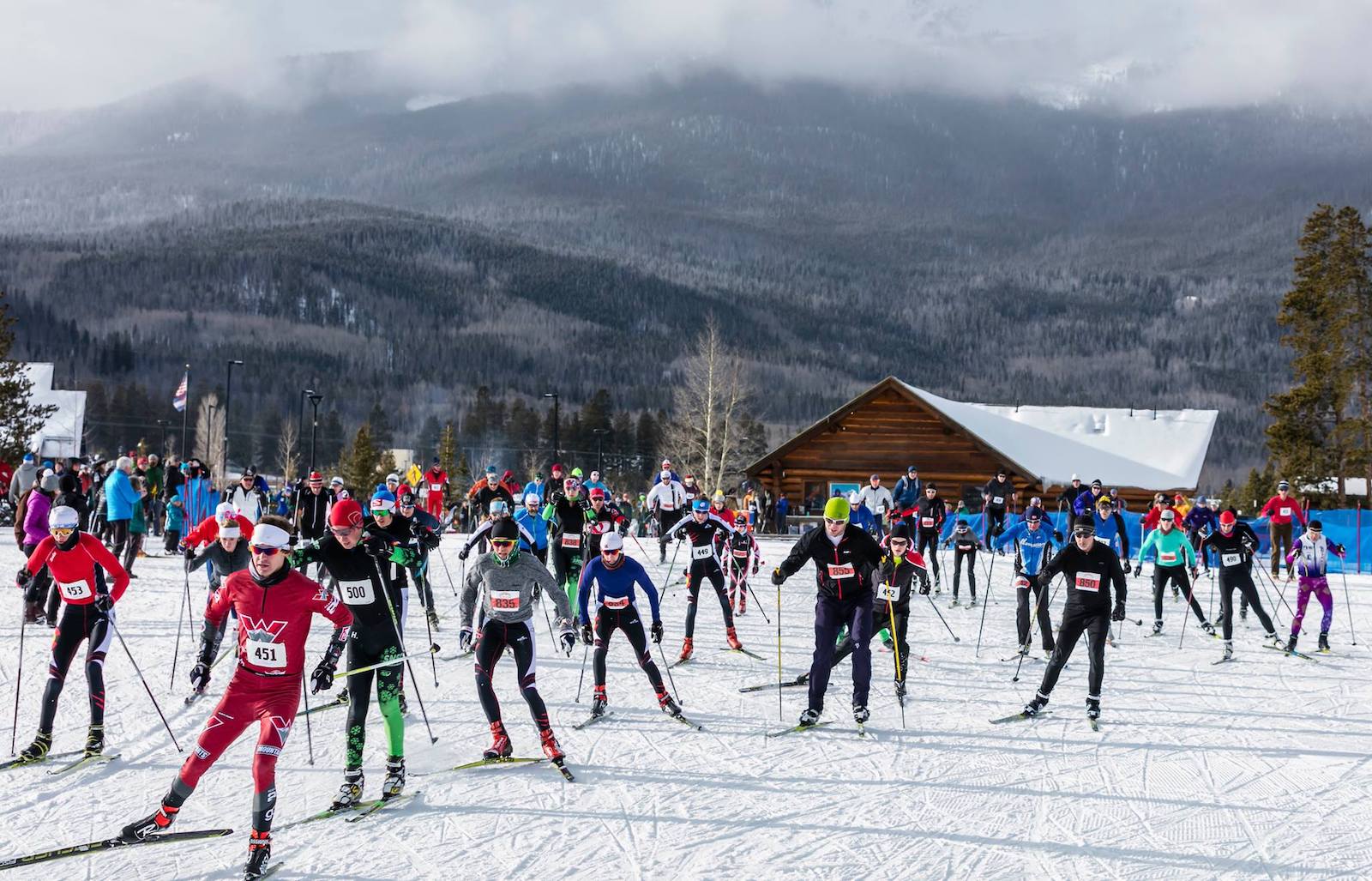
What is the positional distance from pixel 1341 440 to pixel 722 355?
28773 millimetres

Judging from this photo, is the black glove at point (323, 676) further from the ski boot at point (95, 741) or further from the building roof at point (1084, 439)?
the building roof at point (1084, 439)

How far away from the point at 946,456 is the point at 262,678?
31.7 metres

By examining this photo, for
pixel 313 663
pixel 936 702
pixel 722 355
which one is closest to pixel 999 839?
pixel 936 702

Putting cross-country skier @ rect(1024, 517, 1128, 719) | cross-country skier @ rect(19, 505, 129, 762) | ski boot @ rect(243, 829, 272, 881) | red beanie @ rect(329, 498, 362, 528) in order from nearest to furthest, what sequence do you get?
1. ski boot @ rect(243, 829, 272, 881)
2. red beanie @ rect(329, 498, 362, 528)
3. cross-country skier @ rect(19, 505, 129, 762)
4. cross-country skier @ rect(1024, 517, 1128, 719)

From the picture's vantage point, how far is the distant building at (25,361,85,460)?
169 ft

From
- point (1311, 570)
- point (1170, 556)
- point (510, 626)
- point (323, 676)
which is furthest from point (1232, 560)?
point (323, 676)

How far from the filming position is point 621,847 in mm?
6156

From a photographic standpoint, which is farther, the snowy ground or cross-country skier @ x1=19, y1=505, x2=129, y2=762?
cross-country skier @ x1=19, y1=505, x2=129, y2=762

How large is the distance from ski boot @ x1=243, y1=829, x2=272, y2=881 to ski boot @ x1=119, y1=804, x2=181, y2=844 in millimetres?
500

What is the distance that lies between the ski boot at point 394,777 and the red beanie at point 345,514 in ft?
5.17

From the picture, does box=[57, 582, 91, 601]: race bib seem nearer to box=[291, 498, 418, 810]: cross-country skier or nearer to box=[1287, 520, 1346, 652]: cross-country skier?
box=[291, 498, 418, 810]: cross-country skier

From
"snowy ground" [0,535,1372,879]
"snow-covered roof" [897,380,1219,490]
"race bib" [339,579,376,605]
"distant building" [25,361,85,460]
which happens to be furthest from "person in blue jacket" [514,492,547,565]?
"distant building" [25,361,85,460]

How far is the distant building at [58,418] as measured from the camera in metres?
51.7

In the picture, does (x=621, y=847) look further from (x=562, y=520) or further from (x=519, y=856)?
(x=562, y=520)
